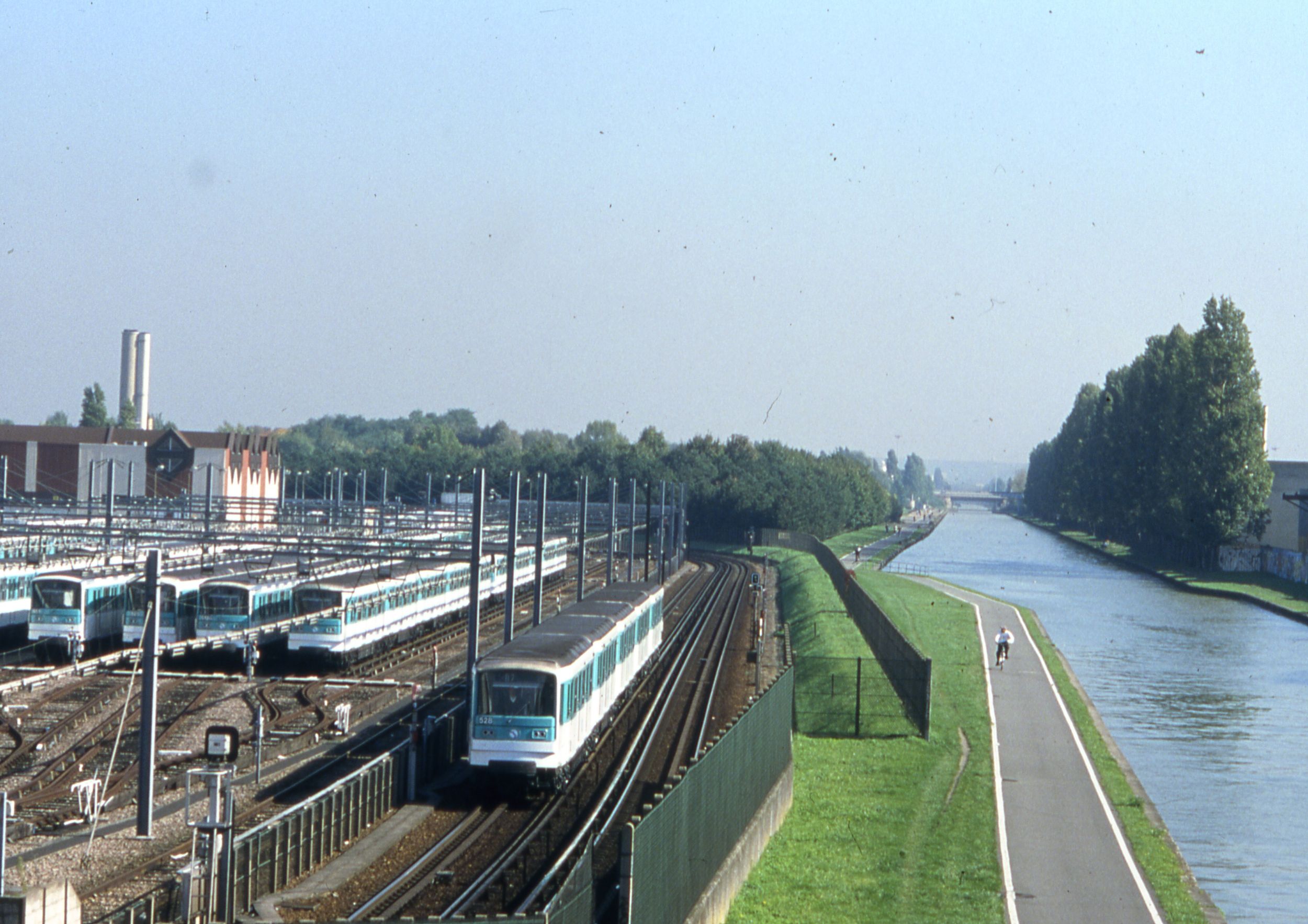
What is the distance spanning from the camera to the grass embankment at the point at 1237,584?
67.7 m

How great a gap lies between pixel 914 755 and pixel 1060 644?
2582 centimetres

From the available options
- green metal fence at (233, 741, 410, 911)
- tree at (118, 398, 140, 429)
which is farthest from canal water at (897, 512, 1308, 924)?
tree at (118, 398, 140, 429)

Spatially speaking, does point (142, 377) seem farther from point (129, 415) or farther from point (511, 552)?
point (511, 552)

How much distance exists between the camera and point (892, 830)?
Answer: 2017 centimetres

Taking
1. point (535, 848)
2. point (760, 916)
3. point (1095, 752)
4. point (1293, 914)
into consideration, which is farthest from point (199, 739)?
point (1293, 914)

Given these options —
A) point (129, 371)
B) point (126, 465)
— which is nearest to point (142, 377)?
point (129, 371)

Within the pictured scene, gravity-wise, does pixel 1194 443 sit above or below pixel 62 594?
above

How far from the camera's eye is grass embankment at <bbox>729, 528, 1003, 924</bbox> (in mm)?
16094

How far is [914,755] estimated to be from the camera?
2628 cm

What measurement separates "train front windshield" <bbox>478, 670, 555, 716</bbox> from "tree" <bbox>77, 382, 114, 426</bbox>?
117508 millimetres

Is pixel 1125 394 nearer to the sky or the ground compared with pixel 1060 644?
nearer to the sky

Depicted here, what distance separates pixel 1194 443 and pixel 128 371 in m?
98.6

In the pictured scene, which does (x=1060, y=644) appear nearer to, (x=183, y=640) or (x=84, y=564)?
(x=183, y=640)

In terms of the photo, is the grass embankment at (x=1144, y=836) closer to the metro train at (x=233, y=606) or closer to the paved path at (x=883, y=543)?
the metro train at (x=233, y=606)
